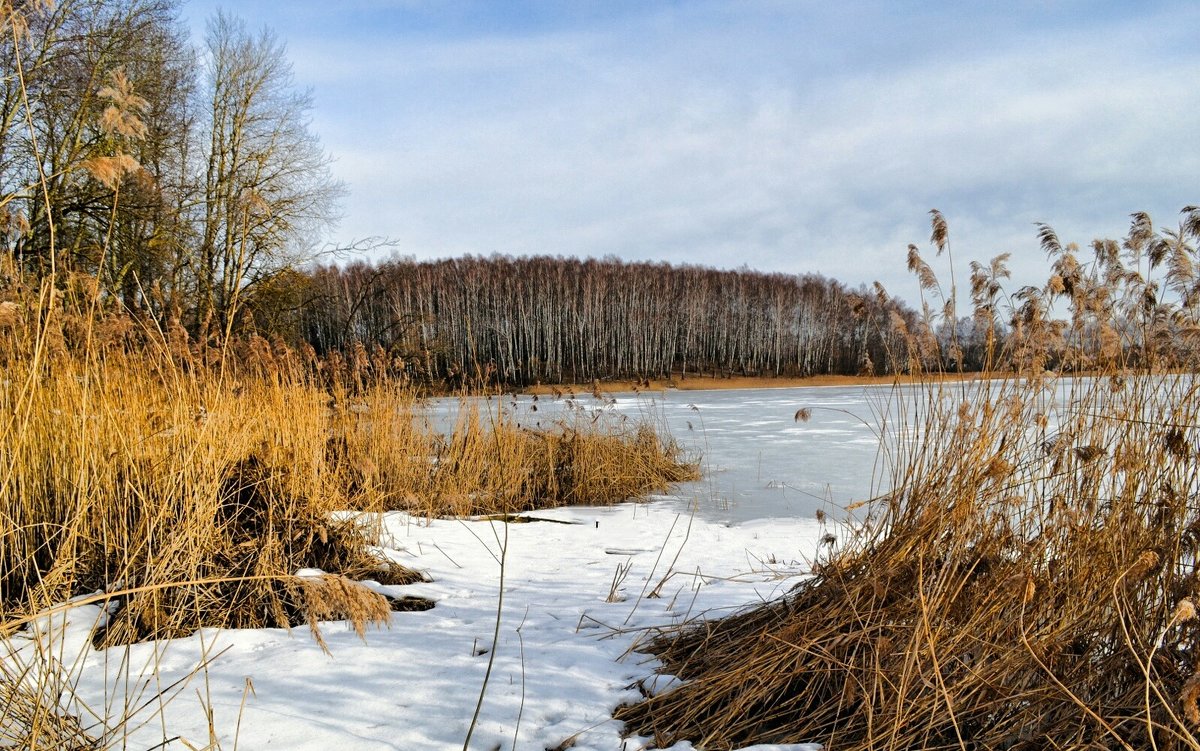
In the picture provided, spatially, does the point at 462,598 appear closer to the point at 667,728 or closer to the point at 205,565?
A: the point at 205,565

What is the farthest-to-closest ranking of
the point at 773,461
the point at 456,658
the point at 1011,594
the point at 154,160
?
the point at 154,160 → the point at 773,461 → the point at 456,658 → the point at 1011,594

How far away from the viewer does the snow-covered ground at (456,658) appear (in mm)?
1814

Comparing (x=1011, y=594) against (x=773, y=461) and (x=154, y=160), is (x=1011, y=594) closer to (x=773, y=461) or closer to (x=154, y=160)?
(x=773, y=461)

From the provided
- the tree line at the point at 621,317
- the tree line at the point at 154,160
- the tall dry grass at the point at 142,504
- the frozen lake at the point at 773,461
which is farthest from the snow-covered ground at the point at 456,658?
the tree line at the point at 621,317

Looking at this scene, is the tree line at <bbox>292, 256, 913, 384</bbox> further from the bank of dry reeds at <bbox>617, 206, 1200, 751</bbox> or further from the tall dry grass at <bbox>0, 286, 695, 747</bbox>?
the bank of dry reeds at <bbox>617, 206, 1200, 751</bbox>

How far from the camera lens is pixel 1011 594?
1.79 m

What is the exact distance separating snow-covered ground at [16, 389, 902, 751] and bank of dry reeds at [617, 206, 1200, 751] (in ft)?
0.74

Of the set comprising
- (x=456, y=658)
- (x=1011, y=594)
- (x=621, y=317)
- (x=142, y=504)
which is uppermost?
(x=621, y=317)

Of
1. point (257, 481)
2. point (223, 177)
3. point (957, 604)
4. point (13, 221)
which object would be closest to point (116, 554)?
point (257, 481)

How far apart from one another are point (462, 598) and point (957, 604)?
214cm

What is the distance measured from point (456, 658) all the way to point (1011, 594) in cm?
177

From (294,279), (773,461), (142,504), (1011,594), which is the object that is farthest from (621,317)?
(1011,594)

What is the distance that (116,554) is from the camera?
2.68m

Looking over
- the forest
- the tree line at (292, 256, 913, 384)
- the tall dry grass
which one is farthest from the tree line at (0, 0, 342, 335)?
the tree line at (292, 256, 913, 384)
